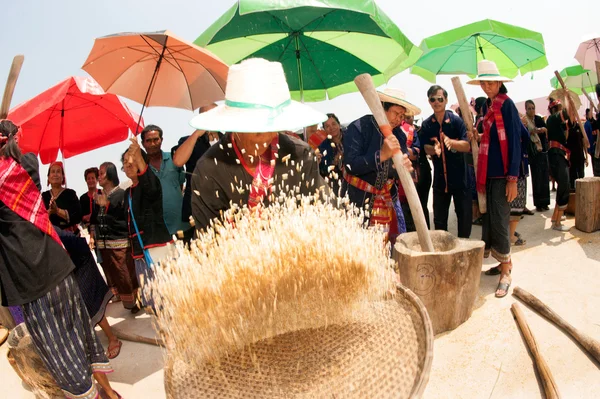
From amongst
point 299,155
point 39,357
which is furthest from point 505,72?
point 39,357

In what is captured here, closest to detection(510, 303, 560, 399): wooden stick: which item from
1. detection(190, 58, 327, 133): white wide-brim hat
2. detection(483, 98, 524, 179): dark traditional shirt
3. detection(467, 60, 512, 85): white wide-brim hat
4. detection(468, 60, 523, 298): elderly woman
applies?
detection(468, 60, 523, 298): elderly woman

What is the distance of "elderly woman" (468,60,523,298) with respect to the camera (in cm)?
320

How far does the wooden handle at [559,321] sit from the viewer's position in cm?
244

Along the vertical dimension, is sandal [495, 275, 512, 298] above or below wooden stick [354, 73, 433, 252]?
below

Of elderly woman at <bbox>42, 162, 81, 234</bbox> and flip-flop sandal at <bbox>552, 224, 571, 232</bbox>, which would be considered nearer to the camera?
elderly woman at <bbox>42, 162, 81, 234</bbox>

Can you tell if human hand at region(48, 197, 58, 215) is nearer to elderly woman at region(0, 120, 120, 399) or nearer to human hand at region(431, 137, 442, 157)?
elderly woman at region(0, 120, 120, 399)

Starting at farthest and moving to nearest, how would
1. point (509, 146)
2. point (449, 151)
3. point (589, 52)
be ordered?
point (589, 52)
point (449, 151)
point (509, 146)

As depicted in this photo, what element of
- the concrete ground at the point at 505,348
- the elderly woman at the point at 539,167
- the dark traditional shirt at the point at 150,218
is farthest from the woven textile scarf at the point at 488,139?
the elderly woman at the point at 539,167

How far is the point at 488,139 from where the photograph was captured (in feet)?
10.9

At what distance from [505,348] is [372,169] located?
1.54m

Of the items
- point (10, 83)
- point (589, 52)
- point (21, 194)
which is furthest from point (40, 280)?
point (589, 52)

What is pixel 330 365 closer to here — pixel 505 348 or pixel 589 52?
pixel 505 348

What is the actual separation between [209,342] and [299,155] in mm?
939

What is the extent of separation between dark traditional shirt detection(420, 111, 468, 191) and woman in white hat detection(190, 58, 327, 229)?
2.68m
